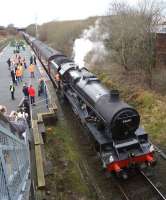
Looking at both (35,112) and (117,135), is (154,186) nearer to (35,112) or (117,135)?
(117,135)

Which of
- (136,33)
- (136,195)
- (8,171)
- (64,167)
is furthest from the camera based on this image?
(136,33)

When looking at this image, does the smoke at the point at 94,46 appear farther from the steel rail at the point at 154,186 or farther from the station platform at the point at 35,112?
the steel rail at the point at 154,186

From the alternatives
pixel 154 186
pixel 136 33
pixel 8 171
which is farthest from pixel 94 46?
pixel 8 171

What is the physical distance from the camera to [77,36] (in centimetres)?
4597

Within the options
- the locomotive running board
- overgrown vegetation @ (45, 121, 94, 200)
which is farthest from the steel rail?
overgrown vegetation @ (45, 121, 94, 200)

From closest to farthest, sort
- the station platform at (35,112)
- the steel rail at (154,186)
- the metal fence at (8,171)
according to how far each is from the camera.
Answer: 1. the metal fence at (8,171)
2. the steel rail at (154,186)
3. the station platform at (35,112)

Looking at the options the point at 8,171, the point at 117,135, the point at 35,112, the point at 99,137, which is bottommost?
the point at 35,112

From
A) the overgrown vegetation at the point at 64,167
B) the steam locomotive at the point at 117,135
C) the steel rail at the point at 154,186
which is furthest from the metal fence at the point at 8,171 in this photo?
the steel rail at the point at 154,186

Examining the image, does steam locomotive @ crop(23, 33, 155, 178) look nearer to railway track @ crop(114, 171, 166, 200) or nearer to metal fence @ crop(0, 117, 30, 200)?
railway track @ crop(114, 171, 166, 200)

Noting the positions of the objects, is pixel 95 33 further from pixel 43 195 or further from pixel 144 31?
pixel 43 195

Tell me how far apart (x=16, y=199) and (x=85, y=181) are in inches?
276

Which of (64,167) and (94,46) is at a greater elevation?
(94,46)

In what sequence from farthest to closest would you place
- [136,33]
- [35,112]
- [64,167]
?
[136,33]
[35,112]
[64,167]

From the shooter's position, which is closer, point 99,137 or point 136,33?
point 99,137
